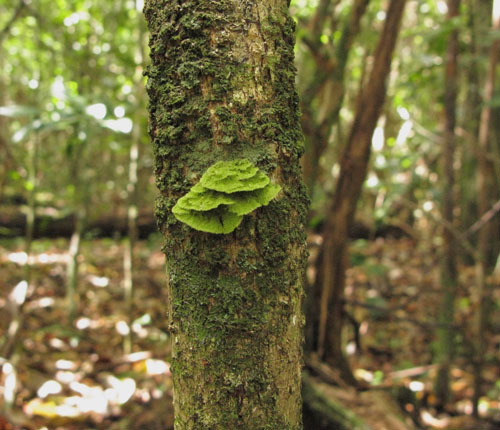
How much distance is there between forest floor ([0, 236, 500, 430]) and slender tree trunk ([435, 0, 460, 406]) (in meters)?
0.12

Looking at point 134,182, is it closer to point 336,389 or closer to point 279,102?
point 336,389

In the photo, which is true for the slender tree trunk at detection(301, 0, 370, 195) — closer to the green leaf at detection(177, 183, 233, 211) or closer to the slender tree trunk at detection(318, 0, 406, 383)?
the slender tree trunk at detection(318, 0, 406, 383)

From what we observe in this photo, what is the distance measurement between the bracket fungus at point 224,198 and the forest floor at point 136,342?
5.62 feet

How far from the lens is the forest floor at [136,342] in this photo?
3.02 meters

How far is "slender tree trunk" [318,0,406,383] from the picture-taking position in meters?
3.07

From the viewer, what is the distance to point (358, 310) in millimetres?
5535

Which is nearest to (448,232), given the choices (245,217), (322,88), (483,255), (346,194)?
(483,255)

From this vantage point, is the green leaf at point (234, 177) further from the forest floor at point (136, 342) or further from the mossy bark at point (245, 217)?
the forest floor at point (136, 342)

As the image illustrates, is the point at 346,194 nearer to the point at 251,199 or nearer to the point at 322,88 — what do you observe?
the point at 322,88

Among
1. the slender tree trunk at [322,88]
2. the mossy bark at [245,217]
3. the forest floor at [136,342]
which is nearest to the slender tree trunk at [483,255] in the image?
the forest floor at [136,342]

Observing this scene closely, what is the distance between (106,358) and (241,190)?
3.50 metres

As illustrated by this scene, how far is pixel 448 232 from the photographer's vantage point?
3799mm

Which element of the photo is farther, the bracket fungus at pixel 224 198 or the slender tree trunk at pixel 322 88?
the slender tree trunk at pixel 322 88

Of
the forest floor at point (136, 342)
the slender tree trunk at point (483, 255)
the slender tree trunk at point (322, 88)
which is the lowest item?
the forest floor at point (136, 342)
